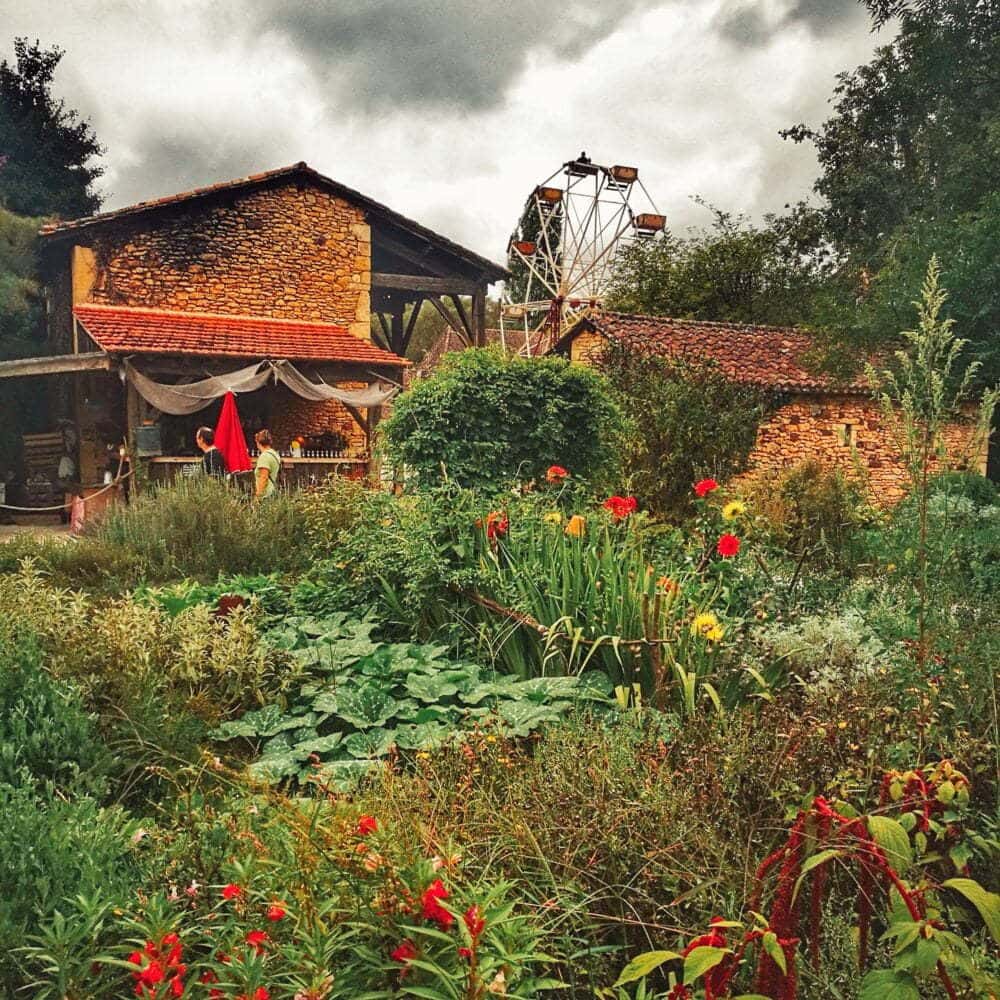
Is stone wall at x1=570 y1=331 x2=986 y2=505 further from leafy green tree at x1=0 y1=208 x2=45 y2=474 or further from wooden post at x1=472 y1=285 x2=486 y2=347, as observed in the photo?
leafy green tree at x1=0 y1=208 x2=45 y2=474

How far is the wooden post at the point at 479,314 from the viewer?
1898cm

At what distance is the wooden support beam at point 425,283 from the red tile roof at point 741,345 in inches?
99.1

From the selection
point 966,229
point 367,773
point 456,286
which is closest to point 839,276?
point 966,229

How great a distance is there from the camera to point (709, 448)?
37.3 ft

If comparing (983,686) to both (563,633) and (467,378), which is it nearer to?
(563,633)

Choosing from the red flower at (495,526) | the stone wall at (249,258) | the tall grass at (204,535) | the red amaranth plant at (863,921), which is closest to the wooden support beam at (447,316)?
the stone wall at (249,258)

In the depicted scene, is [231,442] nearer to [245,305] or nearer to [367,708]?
[245,305]

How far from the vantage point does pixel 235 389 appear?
564 inches

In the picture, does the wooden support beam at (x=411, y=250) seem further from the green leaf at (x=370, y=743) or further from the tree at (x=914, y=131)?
the green leaf at (x=370, y=743)

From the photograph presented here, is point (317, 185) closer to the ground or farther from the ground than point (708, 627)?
farther from the ground

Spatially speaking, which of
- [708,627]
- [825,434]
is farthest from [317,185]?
[708,627]

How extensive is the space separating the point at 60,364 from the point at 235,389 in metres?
3.64

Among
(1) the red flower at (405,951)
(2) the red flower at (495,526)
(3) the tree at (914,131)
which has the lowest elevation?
(1) the red flower at (405,951)

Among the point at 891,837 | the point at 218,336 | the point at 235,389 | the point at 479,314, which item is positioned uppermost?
the point at 479,314
